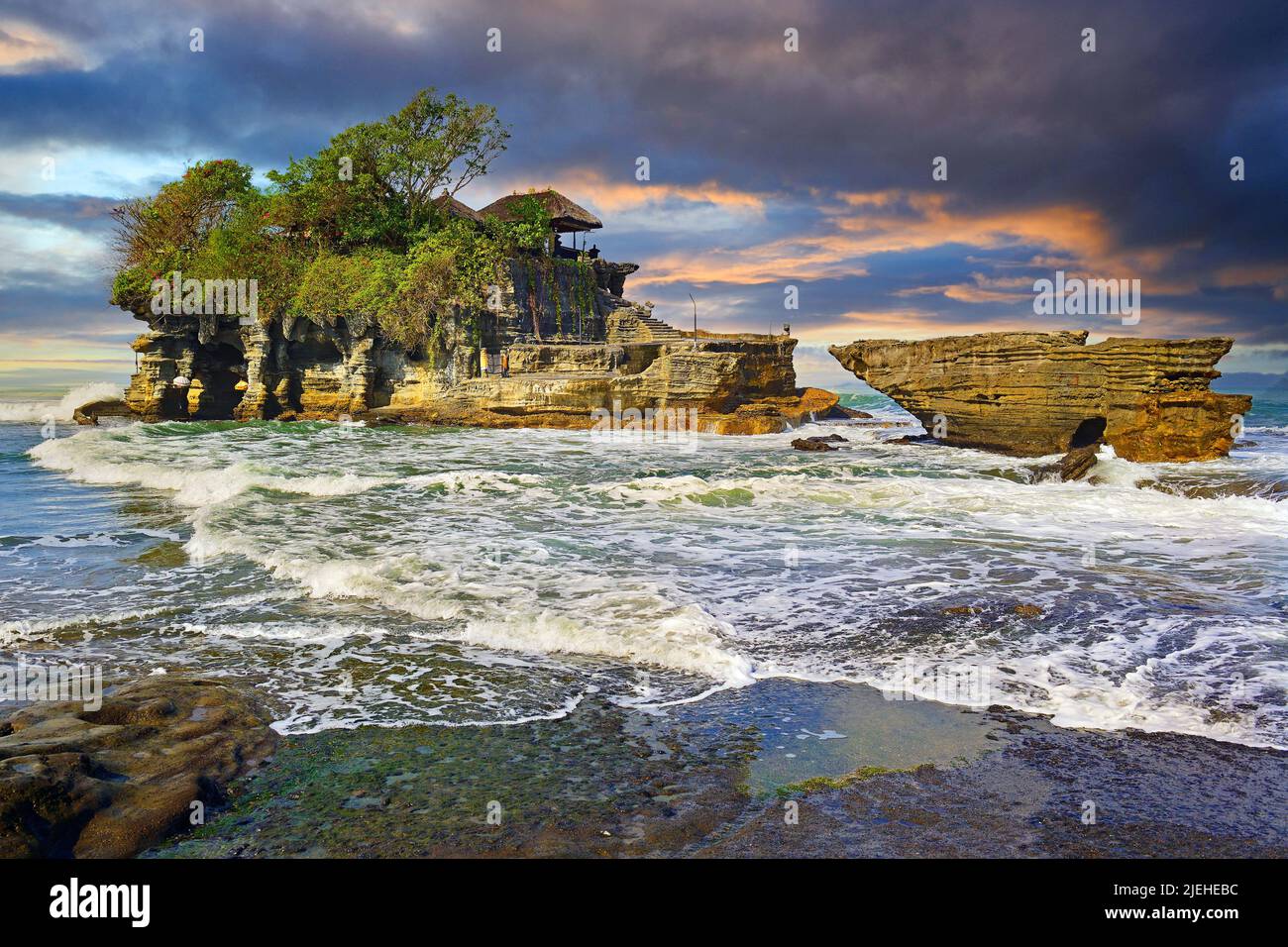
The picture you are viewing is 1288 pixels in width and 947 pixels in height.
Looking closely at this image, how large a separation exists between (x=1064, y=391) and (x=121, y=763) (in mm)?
21653

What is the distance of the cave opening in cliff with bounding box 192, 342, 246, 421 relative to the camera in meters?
40.5

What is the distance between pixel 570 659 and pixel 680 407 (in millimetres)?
26617

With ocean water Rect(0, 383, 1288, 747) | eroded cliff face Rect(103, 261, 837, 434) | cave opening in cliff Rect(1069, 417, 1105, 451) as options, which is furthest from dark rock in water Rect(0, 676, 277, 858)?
eroded cliff face Rect(103, 261, 837, 434)

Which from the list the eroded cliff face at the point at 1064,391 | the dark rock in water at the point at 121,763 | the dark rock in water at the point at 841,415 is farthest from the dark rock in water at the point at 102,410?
the dark rock in water at the point at 121,763

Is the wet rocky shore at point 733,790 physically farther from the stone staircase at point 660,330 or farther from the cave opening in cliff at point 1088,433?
the stone staircase at point 660,330

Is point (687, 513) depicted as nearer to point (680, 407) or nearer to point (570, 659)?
point (570, 659)

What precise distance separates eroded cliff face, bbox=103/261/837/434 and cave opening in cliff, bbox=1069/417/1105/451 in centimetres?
1347

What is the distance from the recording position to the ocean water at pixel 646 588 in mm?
5059

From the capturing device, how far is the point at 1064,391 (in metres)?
20.2

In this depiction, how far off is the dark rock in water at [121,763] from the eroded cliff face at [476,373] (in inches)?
1100

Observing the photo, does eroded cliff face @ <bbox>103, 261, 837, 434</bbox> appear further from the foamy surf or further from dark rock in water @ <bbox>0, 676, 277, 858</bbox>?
dark rock in water @ <bbox>0, 676, 277, 858</bbox>

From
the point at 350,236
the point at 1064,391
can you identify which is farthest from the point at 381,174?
the point at 1064,391

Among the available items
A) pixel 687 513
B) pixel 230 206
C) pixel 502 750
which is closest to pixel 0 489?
pixel 687 513

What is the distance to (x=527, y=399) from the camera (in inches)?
1308
